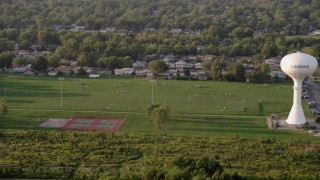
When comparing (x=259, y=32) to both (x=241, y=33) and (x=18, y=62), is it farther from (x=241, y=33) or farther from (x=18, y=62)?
(x=18, y=62)

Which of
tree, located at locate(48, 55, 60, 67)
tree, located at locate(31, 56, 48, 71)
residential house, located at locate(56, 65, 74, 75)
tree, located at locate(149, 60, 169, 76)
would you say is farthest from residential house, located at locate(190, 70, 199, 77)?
tree, located at locate(31, 56, 48, 71)

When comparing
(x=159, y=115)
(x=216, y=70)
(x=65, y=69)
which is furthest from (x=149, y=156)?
(x=65, y=69)

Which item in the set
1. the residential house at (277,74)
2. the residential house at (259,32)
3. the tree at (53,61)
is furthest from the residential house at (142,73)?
the residential house at (259,32)

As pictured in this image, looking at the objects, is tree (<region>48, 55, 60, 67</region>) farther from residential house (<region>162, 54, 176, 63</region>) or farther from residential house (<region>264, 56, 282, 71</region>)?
residential house (<region>264, 56, 282, 71</region>)

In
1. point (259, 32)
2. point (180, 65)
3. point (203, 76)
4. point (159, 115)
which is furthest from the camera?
point (259, 32)

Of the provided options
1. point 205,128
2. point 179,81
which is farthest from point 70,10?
point 205,128
